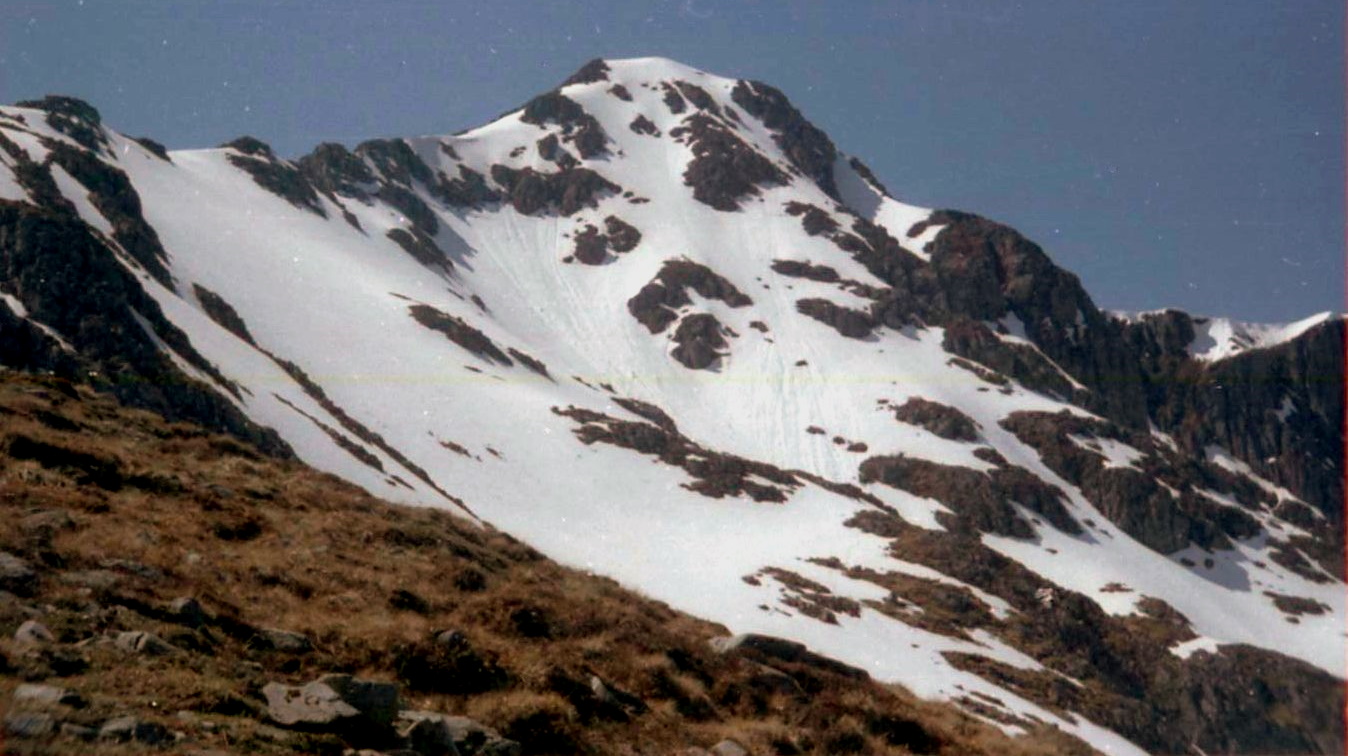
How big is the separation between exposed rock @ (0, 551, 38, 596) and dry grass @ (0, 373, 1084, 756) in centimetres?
13

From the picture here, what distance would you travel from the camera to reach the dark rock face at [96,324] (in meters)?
45.3

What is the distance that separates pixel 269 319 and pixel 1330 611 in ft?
385

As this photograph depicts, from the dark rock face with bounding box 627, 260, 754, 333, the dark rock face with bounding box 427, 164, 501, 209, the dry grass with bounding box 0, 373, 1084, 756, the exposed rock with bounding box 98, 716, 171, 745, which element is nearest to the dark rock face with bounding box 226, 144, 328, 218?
the dark rock face with bounding box 427, 164, 501, 209

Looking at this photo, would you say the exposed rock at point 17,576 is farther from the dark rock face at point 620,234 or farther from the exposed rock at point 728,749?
the dark rock face at point 620,234

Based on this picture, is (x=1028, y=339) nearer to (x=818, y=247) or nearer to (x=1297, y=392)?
(x=818, y=247)

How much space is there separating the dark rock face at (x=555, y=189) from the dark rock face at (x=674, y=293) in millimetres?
31572

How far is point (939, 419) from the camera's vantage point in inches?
4803

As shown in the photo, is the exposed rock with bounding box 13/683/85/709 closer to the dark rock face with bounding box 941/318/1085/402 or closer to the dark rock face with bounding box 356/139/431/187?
the dark rock face with bounding box 941/318/1085/402

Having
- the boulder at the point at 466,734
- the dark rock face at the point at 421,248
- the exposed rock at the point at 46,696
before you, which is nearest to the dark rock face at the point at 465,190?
the dark rock face at the point at 421,248

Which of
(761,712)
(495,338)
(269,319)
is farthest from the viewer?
(495,338)

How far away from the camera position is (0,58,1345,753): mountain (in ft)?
212

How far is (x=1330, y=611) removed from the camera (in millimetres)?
110438

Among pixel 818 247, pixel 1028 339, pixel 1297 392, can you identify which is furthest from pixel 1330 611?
pixel 818 247

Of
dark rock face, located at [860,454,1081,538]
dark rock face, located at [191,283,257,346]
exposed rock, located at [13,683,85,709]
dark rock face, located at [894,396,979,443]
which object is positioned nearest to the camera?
exposed rock, located at [13,683,85,709]
